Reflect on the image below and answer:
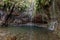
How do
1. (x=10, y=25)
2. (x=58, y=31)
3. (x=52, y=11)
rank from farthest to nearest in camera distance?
(x=52, y=11) < (x=10, y=25) < (x=58, y=31)

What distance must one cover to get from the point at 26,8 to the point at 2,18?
5.27ft

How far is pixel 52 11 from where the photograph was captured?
1049 cm

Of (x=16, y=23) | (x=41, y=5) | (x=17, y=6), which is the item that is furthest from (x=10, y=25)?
(x=41, y=5)

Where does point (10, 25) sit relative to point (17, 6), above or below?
below

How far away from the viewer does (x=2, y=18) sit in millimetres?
10148

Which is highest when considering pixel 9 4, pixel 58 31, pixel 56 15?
pixel 9 4

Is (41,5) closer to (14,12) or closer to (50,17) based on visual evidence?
(50,17)

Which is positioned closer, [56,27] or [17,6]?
[56,27]

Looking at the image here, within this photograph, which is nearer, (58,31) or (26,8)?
(58,31)

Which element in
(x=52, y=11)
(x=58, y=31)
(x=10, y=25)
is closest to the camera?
(x=58, y=31)

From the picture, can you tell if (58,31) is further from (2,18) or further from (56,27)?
(2,18)

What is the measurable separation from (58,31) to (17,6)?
3.21 m

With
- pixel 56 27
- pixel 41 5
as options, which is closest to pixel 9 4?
pixel 41 5

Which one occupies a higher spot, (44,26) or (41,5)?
(41,5)
